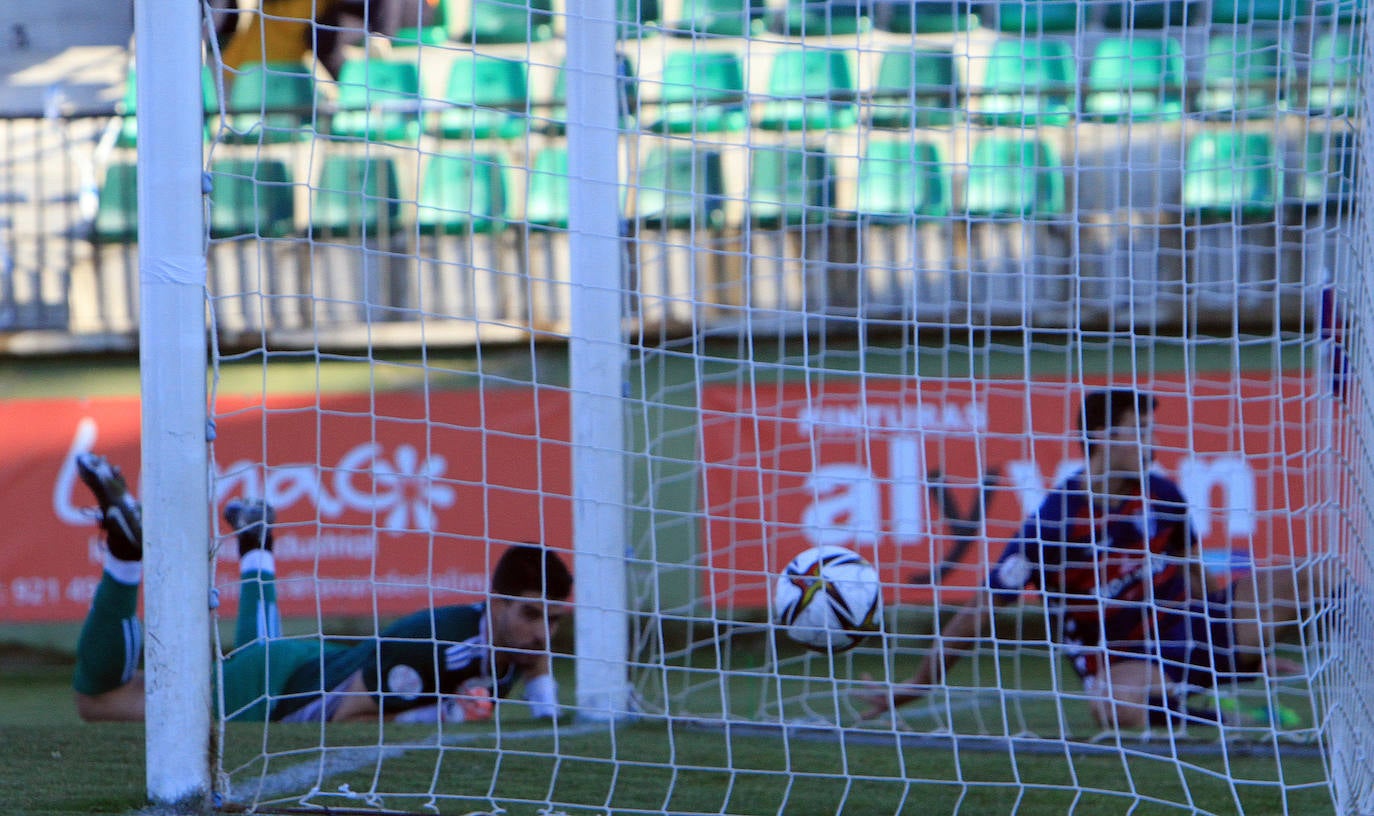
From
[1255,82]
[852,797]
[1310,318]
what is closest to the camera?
[852,797]

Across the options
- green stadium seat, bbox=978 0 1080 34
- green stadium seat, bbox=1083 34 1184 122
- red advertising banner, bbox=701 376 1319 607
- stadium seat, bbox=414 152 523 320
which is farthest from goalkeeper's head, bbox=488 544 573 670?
green stadium seat, bbox=978 0 1080 34

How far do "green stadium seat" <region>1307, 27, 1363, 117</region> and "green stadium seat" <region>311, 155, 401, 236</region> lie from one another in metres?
4.74

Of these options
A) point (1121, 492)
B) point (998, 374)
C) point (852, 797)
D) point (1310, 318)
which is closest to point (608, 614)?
point (852, 797)

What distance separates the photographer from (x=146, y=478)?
2.65m

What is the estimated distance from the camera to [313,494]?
6.82 metres

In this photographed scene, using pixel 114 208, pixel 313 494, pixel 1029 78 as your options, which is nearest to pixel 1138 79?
pixel 1029 78

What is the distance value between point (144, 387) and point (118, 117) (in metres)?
5.72

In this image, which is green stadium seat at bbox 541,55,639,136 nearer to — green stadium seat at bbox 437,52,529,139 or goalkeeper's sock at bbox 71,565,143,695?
goalkeeper's sock at bbox 71,565,143,695

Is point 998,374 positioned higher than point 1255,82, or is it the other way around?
point 1255,82

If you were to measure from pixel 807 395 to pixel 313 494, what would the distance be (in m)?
3.92

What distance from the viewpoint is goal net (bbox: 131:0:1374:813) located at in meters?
3.24

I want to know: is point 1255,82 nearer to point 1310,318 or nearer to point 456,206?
point 1310,318

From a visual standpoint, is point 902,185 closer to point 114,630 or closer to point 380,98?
point 380,98

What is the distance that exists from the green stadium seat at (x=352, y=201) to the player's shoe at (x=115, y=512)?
130 inches
